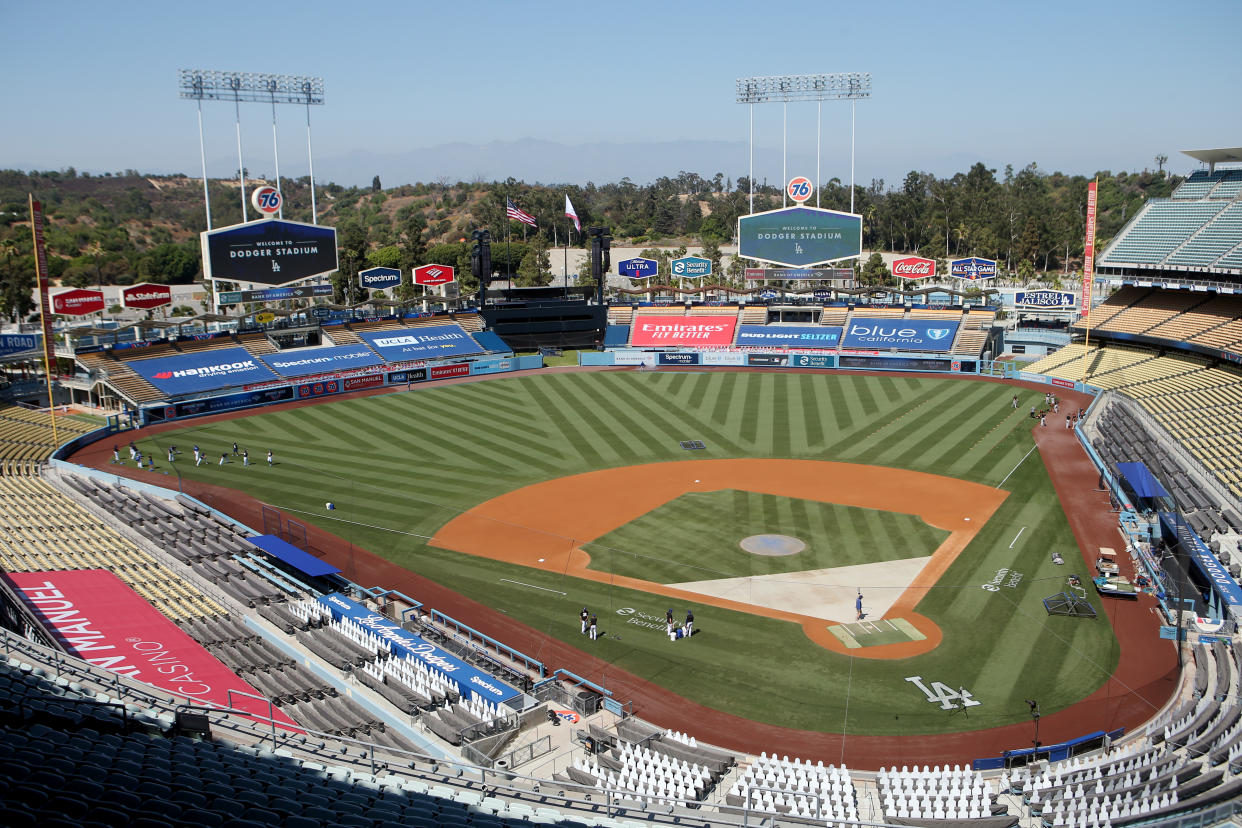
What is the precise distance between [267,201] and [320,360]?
12038 millimetres

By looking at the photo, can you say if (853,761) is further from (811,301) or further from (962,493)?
(811,301)

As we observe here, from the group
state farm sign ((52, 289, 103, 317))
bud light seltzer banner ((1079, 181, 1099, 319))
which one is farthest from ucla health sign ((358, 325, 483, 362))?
bud light seltzer banner ((1079, 181, 1099, 319))

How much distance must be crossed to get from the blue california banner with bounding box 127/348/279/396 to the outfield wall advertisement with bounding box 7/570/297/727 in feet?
110

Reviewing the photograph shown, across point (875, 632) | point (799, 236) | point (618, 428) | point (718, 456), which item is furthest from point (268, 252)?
point (875, 632)

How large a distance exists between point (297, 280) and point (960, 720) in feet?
192

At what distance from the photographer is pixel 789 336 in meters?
76.2

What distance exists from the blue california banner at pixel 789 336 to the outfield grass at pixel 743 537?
3559 cm

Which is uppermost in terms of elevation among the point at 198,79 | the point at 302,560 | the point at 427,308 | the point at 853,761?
the point at 198,79

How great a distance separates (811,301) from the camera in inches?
3199

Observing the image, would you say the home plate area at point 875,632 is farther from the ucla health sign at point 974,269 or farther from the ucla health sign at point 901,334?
the ucla health sign at point 974,269

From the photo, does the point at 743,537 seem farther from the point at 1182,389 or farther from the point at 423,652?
the point at 1182,389

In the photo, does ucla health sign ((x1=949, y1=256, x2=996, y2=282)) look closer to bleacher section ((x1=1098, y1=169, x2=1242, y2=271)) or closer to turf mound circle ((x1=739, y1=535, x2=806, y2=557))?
bleacher section ((x1=1098, y1=169, x2=1242, y2=271))

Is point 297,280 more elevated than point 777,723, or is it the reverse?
point 297,280

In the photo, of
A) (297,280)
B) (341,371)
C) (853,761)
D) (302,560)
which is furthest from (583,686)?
(297,280)
